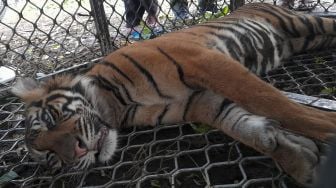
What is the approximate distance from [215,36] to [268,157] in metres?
0.91

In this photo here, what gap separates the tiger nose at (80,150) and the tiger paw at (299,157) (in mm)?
676

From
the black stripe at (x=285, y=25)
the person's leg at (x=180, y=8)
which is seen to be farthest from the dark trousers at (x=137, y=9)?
the black stripe at (x=285, y=25)

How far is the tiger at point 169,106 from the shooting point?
1.35 metres

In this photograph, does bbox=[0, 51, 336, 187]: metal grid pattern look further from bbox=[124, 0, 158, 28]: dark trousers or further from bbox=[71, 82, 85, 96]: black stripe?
bbox=[124, 0, 158, 28]: dark trousers

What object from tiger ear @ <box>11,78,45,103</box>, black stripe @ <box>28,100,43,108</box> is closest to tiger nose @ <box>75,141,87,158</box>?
black stripe @ <box>28,100,43,108</box>

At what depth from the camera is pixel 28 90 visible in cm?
187

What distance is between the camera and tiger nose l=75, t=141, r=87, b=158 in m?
1.52

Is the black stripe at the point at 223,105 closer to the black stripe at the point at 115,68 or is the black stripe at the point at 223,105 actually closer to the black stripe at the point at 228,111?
the black stripe at the point at 228,111

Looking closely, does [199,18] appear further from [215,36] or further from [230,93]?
[230,93]

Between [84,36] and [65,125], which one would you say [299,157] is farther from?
[84,36]

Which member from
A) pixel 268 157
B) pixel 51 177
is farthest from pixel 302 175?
pixel 51 177

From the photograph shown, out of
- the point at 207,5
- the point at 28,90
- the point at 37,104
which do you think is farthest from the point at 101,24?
the point at 37,104

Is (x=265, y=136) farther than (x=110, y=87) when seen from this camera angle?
No

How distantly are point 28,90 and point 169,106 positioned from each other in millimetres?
633
